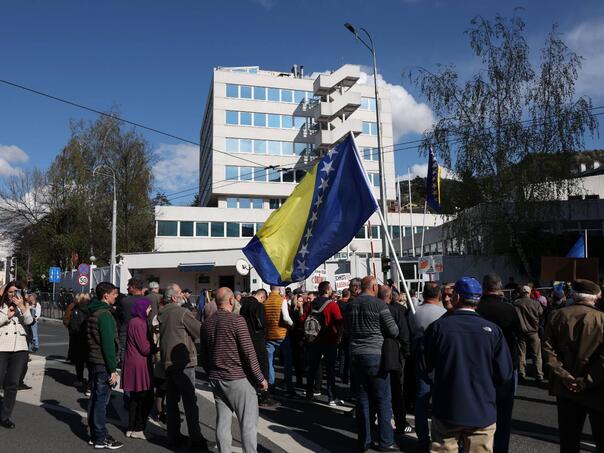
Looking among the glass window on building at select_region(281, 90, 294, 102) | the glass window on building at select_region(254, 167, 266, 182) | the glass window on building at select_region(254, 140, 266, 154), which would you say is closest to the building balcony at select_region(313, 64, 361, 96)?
the glass window on building at select_region(281, 90, 294, 102)

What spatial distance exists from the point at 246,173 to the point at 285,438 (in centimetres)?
4499

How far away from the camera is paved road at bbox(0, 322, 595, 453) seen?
616cm

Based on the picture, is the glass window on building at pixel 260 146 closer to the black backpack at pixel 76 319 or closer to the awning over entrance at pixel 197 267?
the awning over entrance at pixel 197 267

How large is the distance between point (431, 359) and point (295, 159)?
49466 millimetres

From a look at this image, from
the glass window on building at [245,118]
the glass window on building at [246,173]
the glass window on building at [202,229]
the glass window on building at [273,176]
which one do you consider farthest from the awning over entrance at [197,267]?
the glass window on building at [245,118]

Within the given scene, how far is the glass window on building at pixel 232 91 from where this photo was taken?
51.5 m

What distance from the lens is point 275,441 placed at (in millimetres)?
6391

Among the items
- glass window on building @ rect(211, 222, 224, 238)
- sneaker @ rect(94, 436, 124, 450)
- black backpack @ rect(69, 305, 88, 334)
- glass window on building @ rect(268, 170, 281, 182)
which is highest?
glass window on building @ rect(268, 170, 281, 182)

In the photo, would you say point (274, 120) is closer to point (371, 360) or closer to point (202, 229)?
point (202, 229)

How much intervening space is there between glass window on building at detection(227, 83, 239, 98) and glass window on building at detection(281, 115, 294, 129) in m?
4.98

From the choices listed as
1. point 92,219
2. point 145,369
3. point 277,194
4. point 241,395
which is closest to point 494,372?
point 241,395

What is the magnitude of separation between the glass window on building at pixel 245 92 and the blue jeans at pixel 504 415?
162 ft

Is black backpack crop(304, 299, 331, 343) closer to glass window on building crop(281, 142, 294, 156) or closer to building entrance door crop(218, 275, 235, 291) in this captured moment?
building entrance door crop(218, 275, 235, 291)

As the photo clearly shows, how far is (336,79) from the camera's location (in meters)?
50.7
